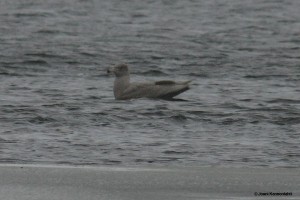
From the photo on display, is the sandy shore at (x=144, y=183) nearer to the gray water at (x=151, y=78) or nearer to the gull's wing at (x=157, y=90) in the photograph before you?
the gray water at (x=151, y=78)

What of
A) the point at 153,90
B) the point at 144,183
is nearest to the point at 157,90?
the point at 153,90

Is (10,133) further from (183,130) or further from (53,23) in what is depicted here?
(53,23)

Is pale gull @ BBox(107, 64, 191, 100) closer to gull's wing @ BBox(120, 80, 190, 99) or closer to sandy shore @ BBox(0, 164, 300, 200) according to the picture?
gull's wing @ BBox(120, 80, 190, 99)

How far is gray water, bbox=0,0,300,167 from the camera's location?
492 inches

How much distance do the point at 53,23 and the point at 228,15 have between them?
4.74m

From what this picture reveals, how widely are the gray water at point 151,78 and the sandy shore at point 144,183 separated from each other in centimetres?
49

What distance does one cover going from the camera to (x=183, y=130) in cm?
1399

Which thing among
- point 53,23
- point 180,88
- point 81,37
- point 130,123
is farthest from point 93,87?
point 53,23

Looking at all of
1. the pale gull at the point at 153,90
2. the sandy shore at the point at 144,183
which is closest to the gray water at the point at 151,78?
the pale gull at the point at 153,90

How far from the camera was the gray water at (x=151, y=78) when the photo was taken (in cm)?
1248

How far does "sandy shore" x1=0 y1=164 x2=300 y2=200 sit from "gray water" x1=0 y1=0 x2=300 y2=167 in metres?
0.49

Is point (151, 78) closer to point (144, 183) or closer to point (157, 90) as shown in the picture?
point (157, 90)

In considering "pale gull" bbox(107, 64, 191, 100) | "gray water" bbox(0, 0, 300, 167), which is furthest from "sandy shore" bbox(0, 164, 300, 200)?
"pale gull" bbox(107, 64, 191, 100)

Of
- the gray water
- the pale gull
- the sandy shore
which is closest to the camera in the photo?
the sandy shore
